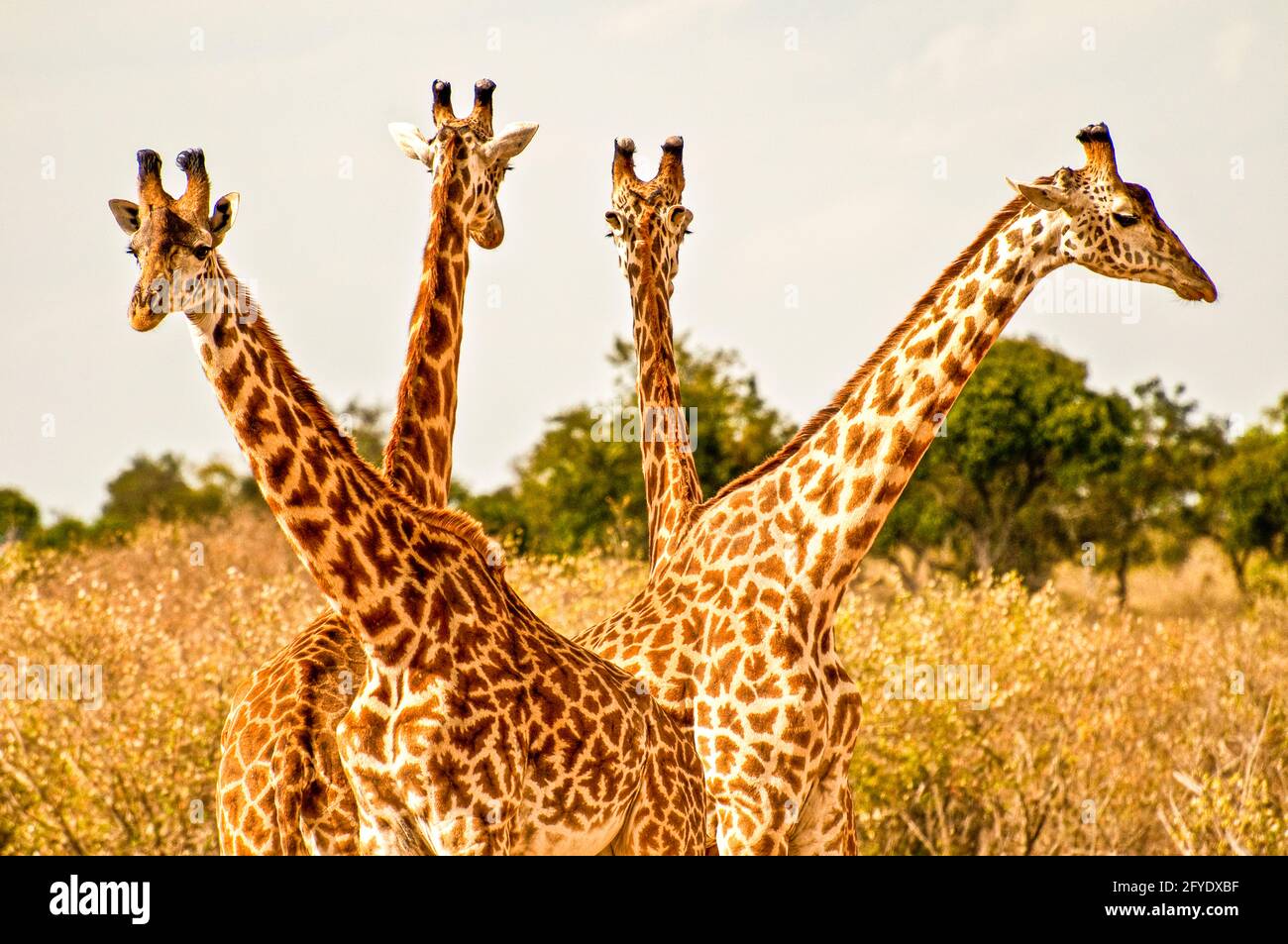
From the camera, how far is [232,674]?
1443 cm

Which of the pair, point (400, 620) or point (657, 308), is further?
point (657, 308)

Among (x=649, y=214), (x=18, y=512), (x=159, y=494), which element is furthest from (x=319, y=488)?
(x=159, y=494)

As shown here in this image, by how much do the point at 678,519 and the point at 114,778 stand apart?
7405 millimetres

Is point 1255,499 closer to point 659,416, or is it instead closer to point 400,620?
point 659,416

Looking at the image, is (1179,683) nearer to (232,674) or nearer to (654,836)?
(232,674)

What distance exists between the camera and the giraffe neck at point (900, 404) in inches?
281

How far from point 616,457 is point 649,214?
18.7 metres

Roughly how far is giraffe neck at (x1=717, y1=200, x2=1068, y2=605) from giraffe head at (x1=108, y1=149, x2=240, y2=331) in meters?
2.96

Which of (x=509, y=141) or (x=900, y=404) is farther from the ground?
(x=509, y=141)

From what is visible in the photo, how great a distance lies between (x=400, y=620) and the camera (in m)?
5.65

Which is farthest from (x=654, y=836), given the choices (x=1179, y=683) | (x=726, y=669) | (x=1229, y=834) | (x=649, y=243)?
(x=1179, y=683)

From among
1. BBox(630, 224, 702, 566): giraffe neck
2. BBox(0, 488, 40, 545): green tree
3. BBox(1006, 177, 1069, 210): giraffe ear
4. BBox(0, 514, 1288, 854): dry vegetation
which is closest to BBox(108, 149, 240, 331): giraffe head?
BBox(1006, 177, 1069, 210): giraffe ear

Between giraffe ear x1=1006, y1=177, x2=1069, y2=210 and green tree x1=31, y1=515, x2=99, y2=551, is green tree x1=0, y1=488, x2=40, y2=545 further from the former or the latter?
giraffe ear x1=1006, y1=177, x2=1069, y2=210
